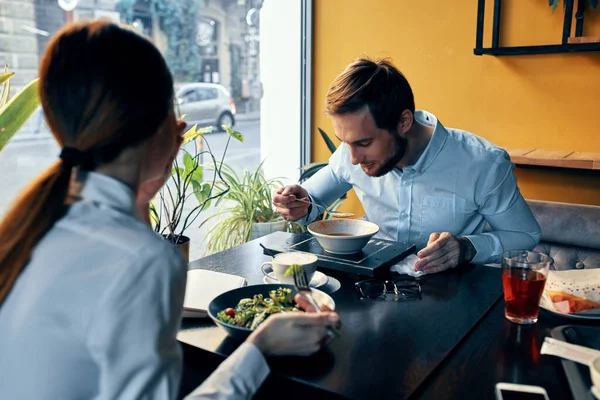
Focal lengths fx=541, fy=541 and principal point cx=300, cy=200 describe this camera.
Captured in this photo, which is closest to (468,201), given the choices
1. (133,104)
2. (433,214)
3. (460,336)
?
(433,214)

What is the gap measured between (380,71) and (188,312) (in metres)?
1.17

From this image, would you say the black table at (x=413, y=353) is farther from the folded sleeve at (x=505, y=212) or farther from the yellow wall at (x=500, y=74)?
the yellow wall at (x=500, y=74)

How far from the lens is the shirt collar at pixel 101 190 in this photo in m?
0.83

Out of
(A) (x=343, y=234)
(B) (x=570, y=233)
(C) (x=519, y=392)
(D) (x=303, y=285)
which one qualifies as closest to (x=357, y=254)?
(A) (x=343, y=234)

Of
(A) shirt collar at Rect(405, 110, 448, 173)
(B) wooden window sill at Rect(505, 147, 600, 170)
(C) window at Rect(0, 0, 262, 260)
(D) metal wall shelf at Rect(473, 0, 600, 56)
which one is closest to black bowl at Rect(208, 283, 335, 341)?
(C) window at Rect(0, 0, 262, 260)

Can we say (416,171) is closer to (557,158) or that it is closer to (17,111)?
(557,158)

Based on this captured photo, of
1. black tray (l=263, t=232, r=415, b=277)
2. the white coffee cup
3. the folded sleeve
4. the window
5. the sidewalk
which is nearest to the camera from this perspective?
the white coffee cup

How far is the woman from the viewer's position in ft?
2.43

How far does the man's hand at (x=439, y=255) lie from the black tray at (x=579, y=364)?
0.43 metres

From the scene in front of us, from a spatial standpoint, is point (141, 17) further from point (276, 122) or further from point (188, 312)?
point (188, 312)

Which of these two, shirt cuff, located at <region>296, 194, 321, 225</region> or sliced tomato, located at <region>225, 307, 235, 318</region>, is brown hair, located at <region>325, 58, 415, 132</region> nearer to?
shirt cuff, located at <region>296, 194, 321, 225</region>

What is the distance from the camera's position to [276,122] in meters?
3.95

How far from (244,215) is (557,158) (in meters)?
1.71

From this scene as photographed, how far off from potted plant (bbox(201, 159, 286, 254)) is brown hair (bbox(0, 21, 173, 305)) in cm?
228
